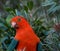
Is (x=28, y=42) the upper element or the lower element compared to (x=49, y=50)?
upper

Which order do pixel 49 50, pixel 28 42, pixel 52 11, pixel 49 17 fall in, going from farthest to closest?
pixel 49 17, pixel 52 11, pixel 49 50, pixel 28 42

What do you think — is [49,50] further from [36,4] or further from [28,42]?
[36,4]

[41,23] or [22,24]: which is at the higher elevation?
[22,24]

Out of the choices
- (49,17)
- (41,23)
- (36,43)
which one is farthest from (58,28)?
(49,17)

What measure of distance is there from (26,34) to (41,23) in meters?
1.41

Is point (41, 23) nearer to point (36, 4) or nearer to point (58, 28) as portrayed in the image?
point (58, 28)

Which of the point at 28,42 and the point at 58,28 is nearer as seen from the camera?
the point at 28,42

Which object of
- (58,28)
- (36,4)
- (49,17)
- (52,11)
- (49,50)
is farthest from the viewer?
(36,4)

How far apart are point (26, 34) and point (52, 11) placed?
158 centimetres

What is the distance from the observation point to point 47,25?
640cm

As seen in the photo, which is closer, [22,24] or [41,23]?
[22,24]

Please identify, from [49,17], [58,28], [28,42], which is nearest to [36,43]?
[28,42]

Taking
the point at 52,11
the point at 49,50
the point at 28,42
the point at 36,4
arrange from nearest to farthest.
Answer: the point at 28,42 → the point at 49,50 → the point at 52,11 → the point at 36,4

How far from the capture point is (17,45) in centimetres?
490
